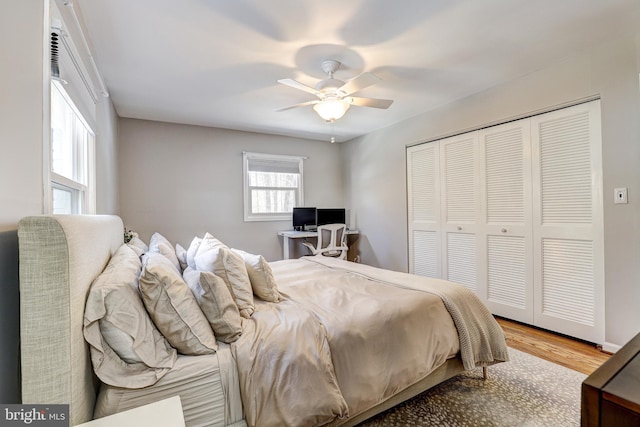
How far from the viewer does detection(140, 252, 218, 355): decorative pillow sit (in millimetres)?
1171

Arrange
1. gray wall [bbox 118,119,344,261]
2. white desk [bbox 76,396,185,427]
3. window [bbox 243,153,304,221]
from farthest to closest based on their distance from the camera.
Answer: window [bbox 243,153,304,221], gray wall [bbox 118,119,344,261], white desk [bbox 76,396,185,427]

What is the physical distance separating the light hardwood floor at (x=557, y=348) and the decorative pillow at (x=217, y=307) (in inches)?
93.5

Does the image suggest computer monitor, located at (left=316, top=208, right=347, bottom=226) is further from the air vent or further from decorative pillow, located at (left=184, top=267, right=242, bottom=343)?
the air vent

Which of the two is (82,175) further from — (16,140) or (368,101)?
(368,101)

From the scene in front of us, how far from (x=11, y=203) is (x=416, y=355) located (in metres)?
1.76

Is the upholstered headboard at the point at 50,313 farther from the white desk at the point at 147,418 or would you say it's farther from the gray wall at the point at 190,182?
the gray wall at the point at 190,182

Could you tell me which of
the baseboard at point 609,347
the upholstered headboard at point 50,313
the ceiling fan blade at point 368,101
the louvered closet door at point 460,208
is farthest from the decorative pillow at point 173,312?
the louvered closet door at point 460,208

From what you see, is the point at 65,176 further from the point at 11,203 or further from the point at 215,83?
the point at 215,83

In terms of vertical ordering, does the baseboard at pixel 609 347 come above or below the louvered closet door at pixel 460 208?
below

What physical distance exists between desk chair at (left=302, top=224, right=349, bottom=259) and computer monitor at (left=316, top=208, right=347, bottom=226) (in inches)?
22.1

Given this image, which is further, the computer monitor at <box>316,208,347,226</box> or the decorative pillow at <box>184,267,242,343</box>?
the computer monitor at <box>316,208,347,226</box>

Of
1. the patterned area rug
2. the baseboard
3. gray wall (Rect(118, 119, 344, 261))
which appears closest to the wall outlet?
the baseboard

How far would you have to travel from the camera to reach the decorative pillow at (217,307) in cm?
130

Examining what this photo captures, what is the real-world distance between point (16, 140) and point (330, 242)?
3.66 m
